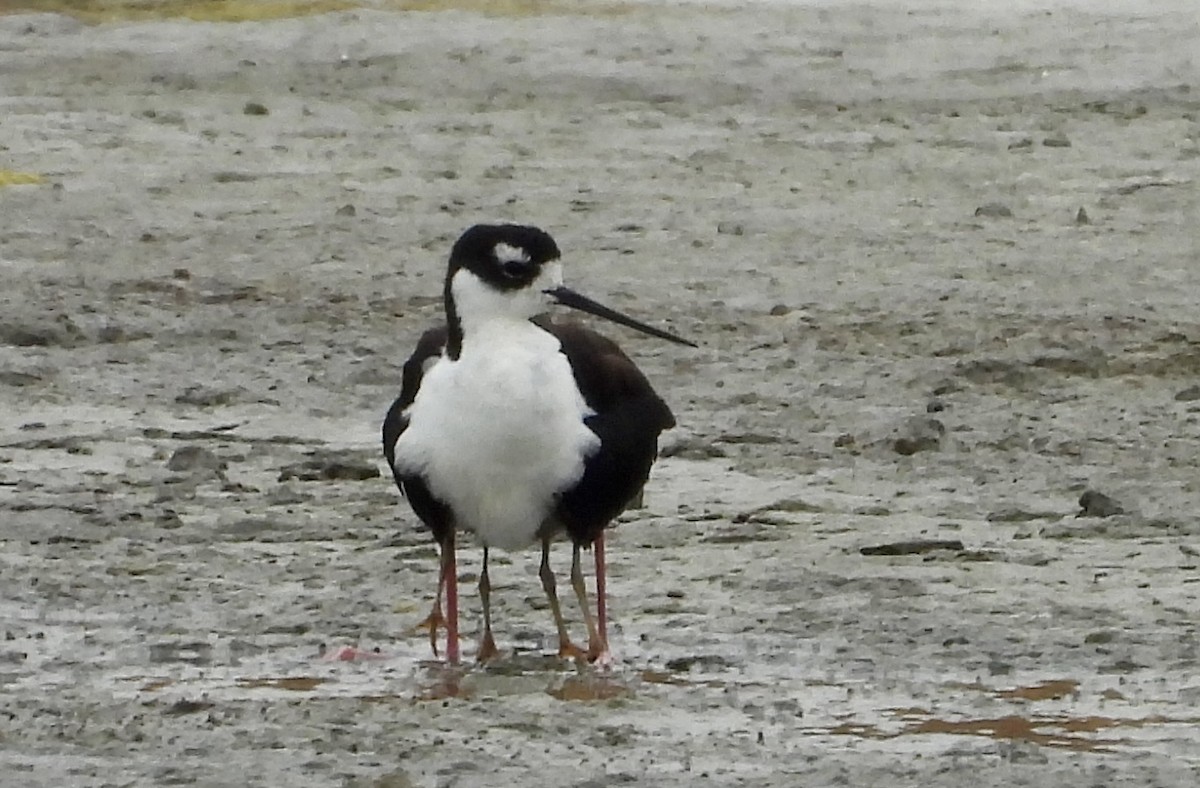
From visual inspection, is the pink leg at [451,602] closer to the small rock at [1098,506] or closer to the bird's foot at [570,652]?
the bird's foot at [570,652]

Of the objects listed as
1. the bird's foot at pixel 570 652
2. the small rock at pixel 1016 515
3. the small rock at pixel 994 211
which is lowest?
the small rock at pixel 994 211

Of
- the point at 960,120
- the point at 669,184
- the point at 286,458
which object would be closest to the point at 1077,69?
the point at 960,120

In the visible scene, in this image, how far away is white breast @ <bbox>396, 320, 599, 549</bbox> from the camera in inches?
278

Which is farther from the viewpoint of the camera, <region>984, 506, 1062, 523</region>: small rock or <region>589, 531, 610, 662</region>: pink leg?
<region>984, 506, 1062, 523</region>: small rock

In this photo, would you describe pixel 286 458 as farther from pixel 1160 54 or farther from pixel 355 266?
pixel 1160 54

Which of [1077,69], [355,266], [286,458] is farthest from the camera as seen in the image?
[1077,69]

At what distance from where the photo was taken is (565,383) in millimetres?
7180

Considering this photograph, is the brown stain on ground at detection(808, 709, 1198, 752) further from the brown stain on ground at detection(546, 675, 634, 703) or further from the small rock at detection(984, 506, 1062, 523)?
the small rock at detection(984, 506, 1062, 523)

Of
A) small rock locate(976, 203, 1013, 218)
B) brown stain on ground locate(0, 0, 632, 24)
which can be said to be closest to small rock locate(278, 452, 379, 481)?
small rock locate(976, 203, 1013, 218)

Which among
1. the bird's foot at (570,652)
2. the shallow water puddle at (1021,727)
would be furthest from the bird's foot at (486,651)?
the shallow water puddle at (1021,727)

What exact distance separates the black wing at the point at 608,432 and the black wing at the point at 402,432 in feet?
0.89

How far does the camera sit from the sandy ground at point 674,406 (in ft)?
21.1

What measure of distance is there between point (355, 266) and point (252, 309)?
3.53ft

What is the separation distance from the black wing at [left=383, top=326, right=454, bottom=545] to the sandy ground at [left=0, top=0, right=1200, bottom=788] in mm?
340
